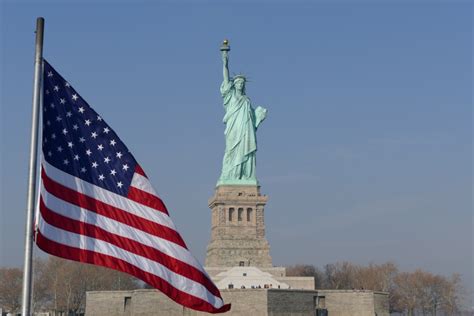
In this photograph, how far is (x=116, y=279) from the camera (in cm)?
7900

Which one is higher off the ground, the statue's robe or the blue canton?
the statue's robe

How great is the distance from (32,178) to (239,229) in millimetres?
53075

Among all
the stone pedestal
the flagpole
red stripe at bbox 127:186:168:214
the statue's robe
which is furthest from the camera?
the statue's robe

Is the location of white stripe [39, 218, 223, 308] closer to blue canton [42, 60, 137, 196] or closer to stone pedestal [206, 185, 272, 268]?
blue canton [42, 60, 137, 196]

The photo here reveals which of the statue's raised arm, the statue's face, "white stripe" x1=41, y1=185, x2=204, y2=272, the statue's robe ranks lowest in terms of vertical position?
"white stripe" x1=41, y1=185, x2=204, y2=272

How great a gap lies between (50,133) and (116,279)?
7149 centimetres

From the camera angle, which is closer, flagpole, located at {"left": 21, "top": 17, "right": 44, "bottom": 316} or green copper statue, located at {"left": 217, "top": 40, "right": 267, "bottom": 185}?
flagpole, located at {"left": 21, "top": 17, "right": 44, "bottom": 316}

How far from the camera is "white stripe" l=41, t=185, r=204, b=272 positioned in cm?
925

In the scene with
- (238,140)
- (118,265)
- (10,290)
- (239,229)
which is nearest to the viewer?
(118,265)

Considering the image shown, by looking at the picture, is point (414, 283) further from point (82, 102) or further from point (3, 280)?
point (82, 102)

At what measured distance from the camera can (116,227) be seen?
31.0 feet

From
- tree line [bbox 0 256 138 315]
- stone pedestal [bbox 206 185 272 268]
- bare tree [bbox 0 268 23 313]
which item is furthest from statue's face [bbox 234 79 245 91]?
bare tree [bbox 0 268 23 313]

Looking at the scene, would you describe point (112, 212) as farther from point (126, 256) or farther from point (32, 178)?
point (32, 178)

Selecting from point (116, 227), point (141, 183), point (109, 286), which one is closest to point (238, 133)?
point (109, 286)
